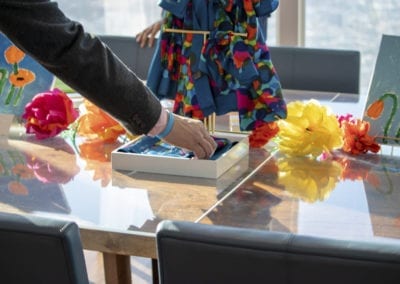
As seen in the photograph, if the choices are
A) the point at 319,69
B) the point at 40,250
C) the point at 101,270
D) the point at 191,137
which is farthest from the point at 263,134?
the point at 101,270

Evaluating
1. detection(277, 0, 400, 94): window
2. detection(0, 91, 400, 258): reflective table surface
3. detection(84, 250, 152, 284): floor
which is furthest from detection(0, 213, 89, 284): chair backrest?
detection(277, 0, 400, 94): window

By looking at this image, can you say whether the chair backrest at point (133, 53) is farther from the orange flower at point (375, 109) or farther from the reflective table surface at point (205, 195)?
the orange flower at point (375, 109)

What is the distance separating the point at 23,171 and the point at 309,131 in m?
0.66

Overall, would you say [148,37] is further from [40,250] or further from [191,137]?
[40,250]

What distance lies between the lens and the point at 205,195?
175 cm

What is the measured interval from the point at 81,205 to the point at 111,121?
1.58 feet

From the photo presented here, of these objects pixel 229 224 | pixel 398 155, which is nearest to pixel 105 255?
pixel 229 224

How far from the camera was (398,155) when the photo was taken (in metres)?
2.02

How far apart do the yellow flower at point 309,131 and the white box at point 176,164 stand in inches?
5.1

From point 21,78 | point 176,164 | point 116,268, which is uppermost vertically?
point 21,78

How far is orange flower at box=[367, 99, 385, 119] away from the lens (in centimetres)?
206

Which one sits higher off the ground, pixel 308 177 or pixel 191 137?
pixel 191 137

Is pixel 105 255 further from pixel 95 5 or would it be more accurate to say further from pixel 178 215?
pixel 95 5

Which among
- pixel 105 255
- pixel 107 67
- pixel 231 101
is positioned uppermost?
pixel 107 67
